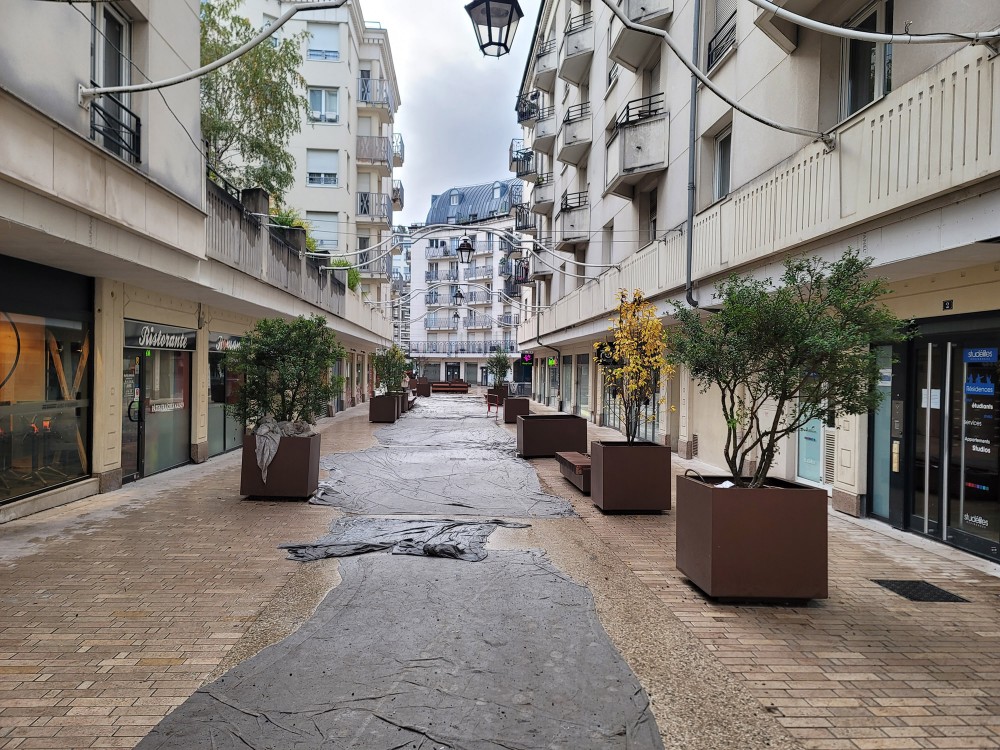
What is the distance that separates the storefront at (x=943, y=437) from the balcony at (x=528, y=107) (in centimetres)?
3209

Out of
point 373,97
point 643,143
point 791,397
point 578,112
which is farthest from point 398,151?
point 791,397

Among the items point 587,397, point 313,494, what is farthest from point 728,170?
point 587,397

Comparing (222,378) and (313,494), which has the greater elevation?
(222,378)

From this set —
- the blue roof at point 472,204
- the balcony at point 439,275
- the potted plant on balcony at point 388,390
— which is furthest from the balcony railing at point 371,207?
the balcony at point 439,275

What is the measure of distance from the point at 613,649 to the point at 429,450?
37.5 ft

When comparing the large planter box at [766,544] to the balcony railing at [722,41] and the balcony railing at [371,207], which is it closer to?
the balcony railing at [722,41]

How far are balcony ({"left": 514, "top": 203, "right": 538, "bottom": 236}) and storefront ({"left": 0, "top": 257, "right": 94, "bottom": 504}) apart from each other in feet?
102

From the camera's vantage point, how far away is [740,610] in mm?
5012

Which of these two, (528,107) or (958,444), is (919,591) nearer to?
(958,444)

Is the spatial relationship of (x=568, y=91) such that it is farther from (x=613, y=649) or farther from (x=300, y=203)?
→ (x=613, y=649)

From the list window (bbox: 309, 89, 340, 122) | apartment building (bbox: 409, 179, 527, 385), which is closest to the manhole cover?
window (bbox: 309, 89, 340, 122)

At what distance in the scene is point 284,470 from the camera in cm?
912

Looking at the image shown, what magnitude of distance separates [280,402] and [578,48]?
20.5 m

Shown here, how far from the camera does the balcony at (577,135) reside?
79.0 feet
